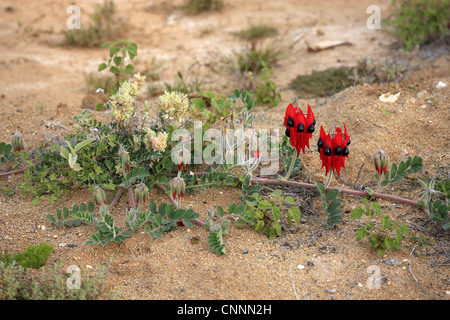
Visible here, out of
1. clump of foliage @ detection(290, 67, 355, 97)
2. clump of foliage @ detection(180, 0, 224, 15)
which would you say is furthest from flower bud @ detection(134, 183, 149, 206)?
clump of foliage @ detection(180, 0, 224, 15)

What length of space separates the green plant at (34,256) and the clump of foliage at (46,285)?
4 cm

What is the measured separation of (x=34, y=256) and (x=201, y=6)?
5664mm

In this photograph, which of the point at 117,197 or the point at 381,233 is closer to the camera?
the point at 381,233

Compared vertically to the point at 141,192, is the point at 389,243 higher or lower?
lower

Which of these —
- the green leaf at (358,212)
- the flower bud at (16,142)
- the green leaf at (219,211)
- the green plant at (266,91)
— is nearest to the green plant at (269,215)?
the green leaf at (219,211)

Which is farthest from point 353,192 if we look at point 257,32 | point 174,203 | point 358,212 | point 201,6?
point 201,6

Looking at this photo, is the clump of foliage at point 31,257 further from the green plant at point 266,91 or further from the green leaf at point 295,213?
the green plant at point 266,91

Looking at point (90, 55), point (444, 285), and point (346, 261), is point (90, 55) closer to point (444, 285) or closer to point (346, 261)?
point (346, 261)

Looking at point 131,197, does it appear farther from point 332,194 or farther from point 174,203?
point 332,194

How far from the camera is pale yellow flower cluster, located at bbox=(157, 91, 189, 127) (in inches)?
126

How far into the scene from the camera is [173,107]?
3.24m

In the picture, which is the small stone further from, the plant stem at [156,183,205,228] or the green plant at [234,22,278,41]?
the green plant at [234,22,278,41]

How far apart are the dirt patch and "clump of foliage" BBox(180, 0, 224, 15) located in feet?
3.59

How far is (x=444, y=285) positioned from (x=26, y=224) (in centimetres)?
235
